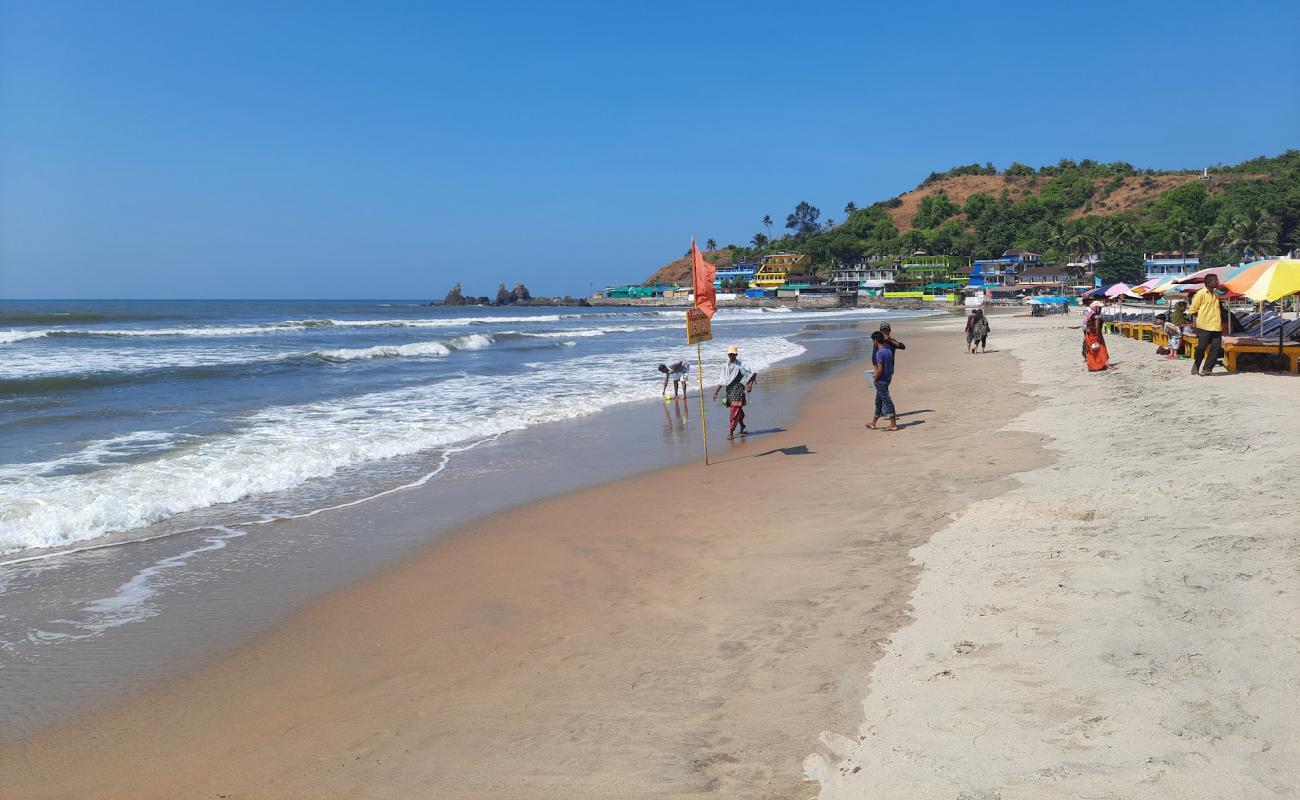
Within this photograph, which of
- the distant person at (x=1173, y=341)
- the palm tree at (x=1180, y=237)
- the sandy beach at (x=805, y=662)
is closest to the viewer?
the sandy beach at (x=805, y=662)

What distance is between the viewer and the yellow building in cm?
14450

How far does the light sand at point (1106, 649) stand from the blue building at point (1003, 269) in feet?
354

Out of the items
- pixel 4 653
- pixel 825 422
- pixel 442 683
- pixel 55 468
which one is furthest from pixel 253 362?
pixel 442 683

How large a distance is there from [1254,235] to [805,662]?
101 metres

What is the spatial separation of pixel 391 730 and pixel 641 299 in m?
166

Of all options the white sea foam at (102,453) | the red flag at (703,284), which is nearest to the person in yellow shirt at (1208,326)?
the red flag at (703,284)

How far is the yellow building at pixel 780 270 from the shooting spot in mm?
144500

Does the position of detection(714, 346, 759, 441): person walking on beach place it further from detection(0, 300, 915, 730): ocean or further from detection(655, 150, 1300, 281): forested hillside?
detection(655, 150, 1300, 281): forested hillside

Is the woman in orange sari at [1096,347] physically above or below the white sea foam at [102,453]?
above

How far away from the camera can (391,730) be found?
13.6 feet

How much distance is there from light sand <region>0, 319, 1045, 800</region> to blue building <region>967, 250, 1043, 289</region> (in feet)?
355

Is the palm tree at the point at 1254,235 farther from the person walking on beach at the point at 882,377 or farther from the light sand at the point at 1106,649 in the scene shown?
the light sand at the point at 1106,649

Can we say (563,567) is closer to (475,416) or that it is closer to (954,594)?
(954,594)

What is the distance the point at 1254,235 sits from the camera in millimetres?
82125
